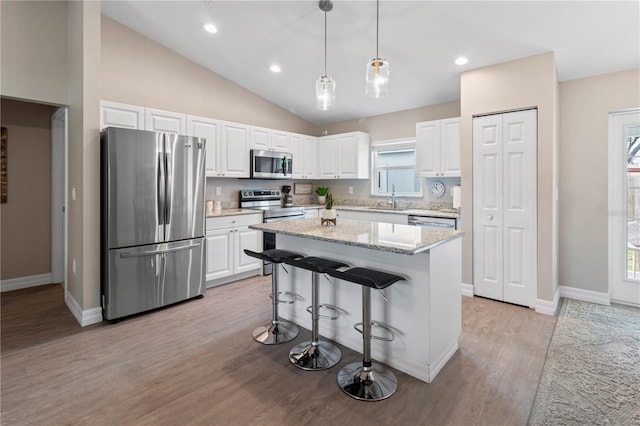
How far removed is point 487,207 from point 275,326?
103 inches

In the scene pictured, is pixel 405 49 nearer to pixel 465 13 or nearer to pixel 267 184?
pixel 465 13

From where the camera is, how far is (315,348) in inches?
95.7

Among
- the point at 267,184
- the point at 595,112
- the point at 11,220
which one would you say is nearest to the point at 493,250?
the point at 595,112

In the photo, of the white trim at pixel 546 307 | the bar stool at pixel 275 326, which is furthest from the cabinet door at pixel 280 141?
the white trim at pixel 546 307

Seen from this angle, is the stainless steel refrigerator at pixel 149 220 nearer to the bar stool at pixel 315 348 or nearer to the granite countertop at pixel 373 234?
the granite countertop at pixel 373 234

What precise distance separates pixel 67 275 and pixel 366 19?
411cm

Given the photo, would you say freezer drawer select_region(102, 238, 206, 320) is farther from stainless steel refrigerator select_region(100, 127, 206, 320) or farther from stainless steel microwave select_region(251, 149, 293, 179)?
stainless steel microwave select_region(251, 149, 293, 179)

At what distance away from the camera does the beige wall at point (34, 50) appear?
307cm

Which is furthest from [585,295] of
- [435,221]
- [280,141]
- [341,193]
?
[280,141]

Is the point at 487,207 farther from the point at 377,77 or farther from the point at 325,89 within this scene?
the point at 325,89

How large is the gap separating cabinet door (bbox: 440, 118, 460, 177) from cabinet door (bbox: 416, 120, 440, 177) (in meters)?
0.06

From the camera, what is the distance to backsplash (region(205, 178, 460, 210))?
4.73 meters

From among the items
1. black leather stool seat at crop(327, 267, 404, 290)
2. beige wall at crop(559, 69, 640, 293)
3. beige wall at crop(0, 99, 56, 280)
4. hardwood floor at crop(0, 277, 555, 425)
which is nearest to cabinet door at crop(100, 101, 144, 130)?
beige wall at crop(0, 99, 56, 280)

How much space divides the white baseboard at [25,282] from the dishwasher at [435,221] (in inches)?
193
